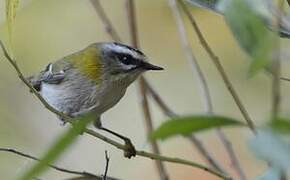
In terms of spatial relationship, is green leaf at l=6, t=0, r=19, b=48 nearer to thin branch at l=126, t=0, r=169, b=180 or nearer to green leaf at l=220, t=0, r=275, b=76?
green leaf at l=220, t=0, r=275, b=76

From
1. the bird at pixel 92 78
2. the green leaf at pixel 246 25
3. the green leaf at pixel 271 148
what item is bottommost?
the bird at pixel 92 78

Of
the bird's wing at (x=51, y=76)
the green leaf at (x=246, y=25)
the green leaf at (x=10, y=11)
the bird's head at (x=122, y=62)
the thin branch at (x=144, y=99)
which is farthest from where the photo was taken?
the bird's wing at (x=51, y=76)

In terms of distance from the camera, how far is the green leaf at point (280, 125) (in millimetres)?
437

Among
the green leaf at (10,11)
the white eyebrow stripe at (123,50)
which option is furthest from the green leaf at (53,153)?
the white eyebrow stripe at (123,50)

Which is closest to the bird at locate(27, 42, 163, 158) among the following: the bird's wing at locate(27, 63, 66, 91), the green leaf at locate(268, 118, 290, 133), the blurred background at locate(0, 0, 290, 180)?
the bird's wing at locate(27, 63, 66, 91)

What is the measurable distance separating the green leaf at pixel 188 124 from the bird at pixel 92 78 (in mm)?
1053

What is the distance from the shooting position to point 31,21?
315 cm

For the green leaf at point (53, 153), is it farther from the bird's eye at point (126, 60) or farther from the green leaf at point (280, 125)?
the bird's eye at point (126, 60)

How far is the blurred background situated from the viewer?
9.23ft

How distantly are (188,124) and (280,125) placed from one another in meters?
0.07

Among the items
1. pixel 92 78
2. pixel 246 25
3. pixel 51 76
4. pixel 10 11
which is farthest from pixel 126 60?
pixel 246 25

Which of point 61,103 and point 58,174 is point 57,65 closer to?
point 61,103

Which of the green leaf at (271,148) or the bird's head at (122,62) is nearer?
the green leaf at (271,148)

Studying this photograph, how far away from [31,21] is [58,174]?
699 millimetres
